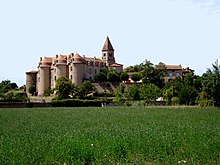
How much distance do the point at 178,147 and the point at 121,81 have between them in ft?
399

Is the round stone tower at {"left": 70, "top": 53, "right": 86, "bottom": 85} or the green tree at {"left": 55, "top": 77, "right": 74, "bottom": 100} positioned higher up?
the round stone tower at {"left": 70, "top": 53, "right": 86, "bottom": 85}

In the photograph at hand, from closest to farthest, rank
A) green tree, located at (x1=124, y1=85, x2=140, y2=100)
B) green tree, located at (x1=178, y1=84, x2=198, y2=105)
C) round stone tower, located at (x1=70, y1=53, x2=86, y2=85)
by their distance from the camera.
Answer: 1. green tree, located at (x1=178, y1=84, x2=198, y2=105)
2. green tree, located at (x1=124, y1=85, x2=140, y2=100)
3. round stone tower, located at (x1=70, y1=53, x2=86, y2=85)

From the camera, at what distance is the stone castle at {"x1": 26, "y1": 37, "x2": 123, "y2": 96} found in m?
135

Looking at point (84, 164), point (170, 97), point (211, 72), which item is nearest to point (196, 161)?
point (84, 164)

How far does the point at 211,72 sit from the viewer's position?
221ft

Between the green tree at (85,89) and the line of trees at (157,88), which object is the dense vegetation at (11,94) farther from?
the green tree at (85,89)

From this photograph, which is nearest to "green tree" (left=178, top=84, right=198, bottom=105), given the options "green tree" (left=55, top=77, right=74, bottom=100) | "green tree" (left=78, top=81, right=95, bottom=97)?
"green tree" (left=55, top=77, right=74, bottom=100)

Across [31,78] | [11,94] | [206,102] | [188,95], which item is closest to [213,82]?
[206,102]

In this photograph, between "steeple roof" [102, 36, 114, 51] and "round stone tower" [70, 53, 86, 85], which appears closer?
"round stone tower" [70, 53, 86, 85]

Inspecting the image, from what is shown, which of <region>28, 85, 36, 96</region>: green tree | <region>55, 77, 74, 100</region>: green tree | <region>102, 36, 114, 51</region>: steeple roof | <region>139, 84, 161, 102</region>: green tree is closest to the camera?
<region>139, 84, 161, 102</region>: green tree

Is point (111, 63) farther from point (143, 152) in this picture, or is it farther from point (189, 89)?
point (143, 152)

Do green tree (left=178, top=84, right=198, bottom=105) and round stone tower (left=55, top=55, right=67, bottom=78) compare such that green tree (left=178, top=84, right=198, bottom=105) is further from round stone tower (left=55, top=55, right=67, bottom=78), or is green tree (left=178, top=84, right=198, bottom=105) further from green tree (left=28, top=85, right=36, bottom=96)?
green tree (left=28, top=85, right=36, bottom=96)

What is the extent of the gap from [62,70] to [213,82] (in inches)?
3189

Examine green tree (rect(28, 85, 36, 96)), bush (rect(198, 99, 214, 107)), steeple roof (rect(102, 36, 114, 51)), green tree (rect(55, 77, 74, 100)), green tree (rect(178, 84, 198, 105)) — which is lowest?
bush (rect(198, 99, 214, 107))
